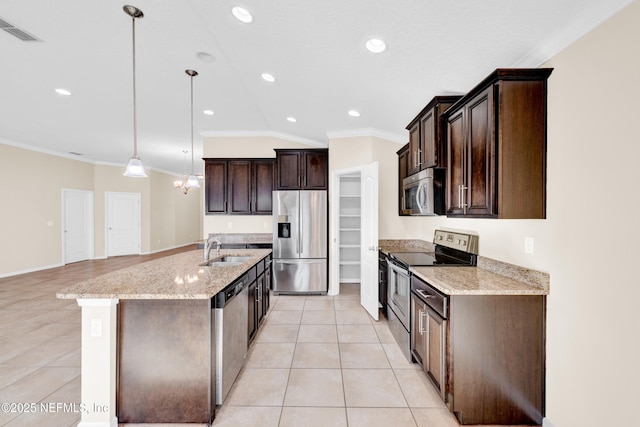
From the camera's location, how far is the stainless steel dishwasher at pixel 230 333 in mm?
1912

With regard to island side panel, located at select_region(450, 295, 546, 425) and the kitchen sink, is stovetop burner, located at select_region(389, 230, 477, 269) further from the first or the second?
the kitchen sink

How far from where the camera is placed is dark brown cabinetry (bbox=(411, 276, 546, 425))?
5.94 ft

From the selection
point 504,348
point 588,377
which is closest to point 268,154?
point 504,348

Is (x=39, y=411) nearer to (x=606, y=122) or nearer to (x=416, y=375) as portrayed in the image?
(x=416, y=375)

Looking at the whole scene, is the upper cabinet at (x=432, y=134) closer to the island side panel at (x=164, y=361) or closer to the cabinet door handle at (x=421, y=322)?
the cabinet door handle at (x=421, y=322)

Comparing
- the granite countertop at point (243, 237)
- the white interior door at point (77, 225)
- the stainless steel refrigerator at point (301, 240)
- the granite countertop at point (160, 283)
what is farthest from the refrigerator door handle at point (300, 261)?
the white interior door at point (77, 225)

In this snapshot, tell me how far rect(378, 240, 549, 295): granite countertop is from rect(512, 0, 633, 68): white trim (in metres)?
1.44

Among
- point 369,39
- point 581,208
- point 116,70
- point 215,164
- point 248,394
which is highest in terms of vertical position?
point 116,70

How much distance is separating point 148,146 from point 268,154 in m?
3.18

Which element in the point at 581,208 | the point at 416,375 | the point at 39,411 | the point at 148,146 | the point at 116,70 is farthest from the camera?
the point at 148,146

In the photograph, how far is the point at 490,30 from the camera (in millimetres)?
1735

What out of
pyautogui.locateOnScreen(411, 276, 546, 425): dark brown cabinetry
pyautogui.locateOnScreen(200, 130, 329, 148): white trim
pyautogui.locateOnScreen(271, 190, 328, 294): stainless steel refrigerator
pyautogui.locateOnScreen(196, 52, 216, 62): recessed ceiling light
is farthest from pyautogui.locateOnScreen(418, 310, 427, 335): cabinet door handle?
pyautogui.locateOnScreen(200, 130, 329, 148): white trim

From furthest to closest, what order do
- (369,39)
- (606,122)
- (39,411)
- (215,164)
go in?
(215,164)
(369,39)
(39,411)
(606,122)

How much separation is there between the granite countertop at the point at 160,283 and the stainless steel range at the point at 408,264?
1547 millimetres
